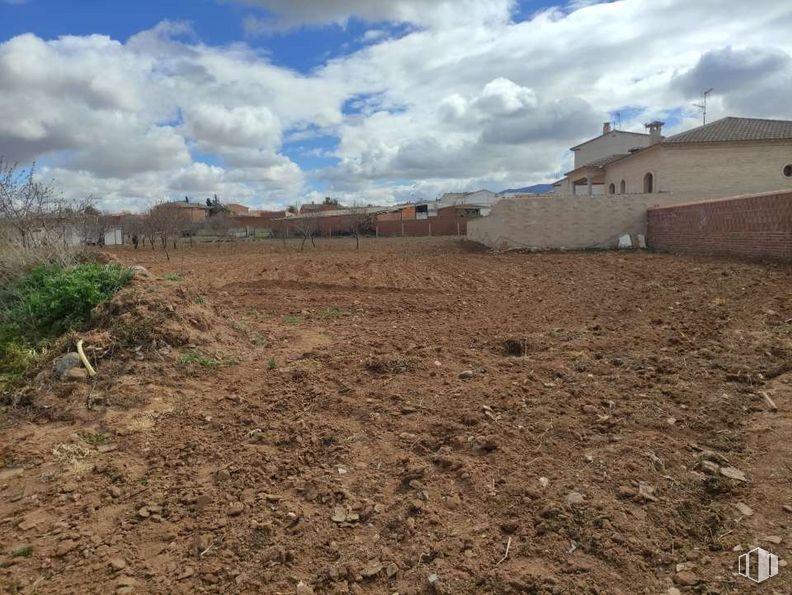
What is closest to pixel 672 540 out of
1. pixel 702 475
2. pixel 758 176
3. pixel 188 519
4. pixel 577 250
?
pixel 702 475

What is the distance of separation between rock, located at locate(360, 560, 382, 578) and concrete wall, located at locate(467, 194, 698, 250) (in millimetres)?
21099

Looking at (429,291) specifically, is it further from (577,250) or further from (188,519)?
(577,250)

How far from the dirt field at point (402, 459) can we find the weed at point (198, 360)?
2 centimetres

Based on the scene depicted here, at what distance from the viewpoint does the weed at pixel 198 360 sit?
538cm

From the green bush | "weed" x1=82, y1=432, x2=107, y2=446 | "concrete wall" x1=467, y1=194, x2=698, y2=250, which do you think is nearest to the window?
"concrete wall" x1=467, y1=194, x2=698, y2=250

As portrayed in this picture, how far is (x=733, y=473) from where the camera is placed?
9.59 feet

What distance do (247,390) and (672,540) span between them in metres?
3.58

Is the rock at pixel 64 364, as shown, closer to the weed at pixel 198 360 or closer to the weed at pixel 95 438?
the weed at pixel 198 360

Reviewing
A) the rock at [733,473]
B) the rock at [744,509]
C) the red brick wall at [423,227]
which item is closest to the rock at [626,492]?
the rock at [744,509]

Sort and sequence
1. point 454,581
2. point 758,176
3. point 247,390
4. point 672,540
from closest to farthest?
point 454,581
point 672,540
point 247,390
point 758,176

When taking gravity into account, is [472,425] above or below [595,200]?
below

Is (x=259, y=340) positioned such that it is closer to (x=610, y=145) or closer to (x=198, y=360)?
(x=198, y=360)

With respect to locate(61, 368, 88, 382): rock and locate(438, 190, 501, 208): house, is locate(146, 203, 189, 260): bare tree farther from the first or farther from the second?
locate(438, 190, 501, 208): house

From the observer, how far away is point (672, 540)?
2.43 meters
